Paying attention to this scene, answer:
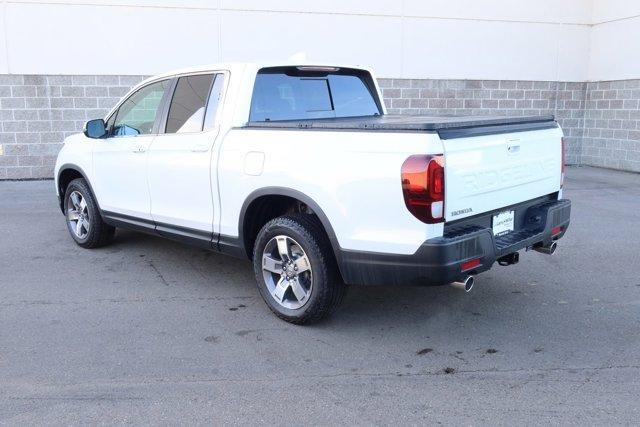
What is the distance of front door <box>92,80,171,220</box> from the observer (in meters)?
5.81

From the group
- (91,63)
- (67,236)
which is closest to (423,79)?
(91,63)

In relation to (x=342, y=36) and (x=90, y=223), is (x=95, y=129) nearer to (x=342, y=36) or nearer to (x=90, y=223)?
(x=90, y=223)

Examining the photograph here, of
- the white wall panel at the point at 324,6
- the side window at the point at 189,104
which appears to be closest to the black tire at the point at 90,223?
the side window at the point at 189,104

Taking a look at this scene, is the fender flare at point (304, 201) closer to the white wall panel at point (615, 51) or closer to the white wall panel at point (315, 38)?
the white wall panel at point (315, 38)

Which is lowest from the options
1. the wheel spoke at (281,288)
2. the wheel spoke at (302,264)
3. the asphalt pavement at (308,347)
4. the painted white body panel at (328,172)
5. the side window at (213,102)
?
the asphalt pavement at (308,347)

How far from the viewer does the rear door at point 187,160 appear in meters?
5.14

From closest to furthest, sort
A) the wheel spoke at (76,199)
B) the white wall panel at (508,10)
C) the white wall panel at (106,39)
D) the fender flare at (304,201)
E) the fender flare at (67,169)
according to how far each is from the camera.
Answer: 1. the fender flare at (304,201)
2. the fender flare at (67,169)
3. the wheel spoke at (76,199)
4. the white wall panel at (106,39)
5. the white wall panel at (508,10)

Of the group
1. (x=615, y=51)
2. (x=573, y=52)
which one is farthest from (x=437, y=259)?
(x=573, y=52)

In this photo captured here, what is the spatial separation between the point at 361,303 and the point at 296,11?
840cm

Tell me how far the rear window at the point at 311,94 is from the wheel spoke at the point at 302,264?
1258 mm

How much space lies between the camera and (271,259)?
15.6 feet

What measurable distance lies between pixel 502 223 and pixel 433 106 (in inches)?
356

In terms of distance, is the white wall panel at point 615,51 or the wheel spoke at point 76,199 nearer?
the wheel spoke at point 76,199

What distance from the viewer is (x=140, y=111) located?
20.0 ft
